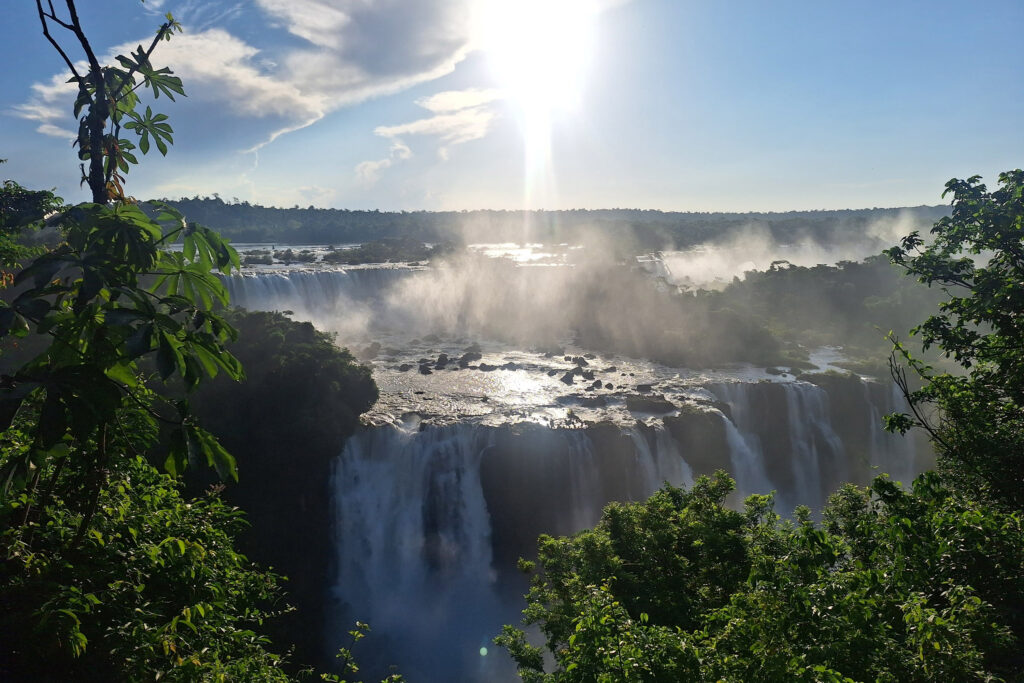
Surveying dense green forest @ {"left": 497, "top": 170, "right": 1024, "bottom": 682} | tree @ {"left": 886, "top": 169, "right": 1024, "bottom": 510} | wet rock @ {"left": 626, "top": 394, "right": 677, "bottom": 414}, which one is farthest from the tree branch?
wet rock @ {"left": 626, "top": 394, "right": 677, "bottom": 414}

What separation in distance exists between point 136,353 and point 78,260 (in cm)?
72

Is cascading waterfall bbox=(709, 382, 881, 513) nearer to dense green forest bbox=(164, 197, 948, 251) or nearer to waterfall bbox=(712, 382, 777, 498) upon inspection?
waterfall bbox=(712, 382, 777, 498)

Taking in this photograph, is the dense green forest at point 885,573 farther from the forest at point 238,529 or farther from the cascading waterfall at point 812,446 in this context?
the cascading waterfall at point 812,446

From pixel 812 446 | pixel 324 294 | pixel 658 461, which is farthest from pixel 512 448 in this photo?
pixel 324 294

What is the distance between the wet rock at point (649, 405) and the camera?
29.0 m

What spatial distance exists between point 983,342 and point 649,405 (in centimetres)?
2016

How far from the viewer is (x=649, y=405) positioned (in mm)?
29328

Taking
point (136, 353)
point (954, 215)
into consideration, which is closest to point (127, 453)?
point (136, 353)

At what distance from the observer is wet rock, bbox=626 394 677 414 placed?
95.3 feet

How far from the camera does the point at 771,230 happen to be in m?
116

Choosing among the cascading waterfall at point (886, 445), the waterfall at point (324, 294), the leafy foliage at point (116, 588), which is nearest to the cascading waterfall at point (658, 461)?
the cascading waterfall at point (886, 445)

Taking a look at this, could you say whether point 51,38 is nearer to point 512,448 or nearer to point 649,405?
point 512,448

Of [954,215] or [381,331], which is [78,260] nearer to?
[954,215]

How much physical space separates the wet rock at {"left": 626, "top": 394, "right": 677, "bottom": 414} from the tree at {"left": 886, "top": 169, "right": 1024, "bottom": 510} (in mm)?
18533
